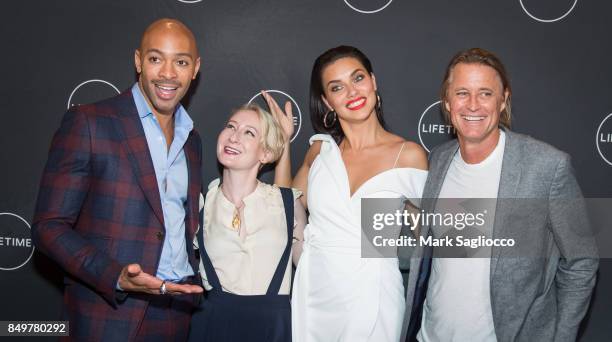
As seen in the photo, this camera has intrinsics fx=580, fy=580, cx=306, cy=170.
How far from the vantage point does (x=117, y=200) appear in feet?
6.79

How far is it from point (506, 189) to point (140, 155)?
132 centimetres

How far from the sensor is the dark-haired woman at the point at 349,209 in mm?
2367

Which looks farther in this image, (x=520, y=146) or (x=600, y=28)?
(x=600, y=28)

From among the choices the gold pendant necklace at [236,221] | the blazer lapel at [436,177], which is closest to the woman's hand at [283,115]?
the gold pendant necklace at [236,221]

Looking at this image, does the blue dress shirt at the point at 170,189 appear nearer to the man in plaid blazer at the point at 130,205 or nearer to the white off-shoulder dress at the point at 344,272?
the man in plaid blazer at the point at 130,205

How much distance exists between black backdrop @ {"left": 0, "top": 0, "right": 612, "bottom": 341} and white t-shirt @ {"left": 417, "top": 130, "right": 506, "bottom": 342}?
0.76m

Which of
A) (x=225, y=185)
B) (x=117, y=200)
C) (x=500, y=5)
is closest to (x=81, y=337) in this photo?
(x=117, y=200)

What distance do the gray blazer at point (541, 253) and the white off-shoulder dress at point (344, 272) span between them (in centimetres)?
45

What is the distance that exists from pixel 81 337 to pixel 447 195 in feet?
4.84

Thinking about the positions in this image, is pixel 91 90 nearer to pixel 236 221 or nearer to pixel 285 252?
pixel 236 221

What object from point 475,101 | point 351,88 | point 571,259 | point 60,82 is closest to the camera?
point 571,259

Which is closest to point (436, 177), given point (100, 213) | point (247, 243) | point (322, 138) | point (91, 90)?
point (322, 138)

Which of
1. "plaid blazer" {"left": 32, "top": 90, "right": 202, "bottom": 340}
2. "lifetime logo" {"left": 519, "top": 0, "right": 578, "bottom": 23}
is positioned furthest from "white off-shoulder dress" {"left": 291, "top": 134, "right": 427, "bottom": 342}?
"lifetime logo" {"left": 519, "top": 0, "right": 578, "bottom": 23}

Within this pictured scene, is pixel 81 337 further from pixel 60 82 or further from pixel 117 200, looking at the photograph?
pixel 60 82
